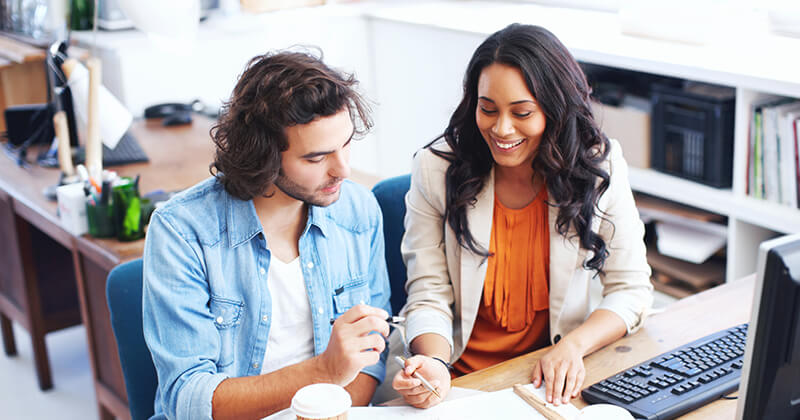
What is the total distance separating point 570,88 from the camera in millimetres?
1517

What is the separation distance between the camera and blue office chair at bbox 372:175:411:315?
183cm

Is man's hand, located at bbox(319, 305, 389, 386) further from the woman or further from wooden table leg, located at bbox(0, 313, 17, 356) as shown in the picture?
wooden table leg, located at bbox(0, 313, 17, 356)

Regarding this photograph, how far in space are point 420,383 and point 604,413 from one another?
0.28 m

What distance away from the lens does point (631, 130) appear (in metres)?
2.69

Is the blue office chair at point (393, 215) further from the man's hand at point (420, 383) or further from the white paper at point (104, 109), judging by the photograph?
the white paper at point (104, 109)

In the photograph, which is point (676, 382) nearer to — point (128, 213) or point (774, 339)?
point (774, 339)

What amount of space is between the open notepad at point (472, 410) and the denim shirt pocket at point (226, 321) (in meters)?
0.20

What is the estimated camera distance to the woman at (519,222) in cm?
150

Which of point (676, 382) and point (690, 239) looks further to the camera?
point (690, 239)

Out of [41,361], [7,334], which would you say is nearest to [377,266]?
[41,361]

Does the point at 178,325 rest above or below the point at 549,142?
below

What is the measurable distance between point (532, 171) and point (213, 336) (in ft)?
2.29

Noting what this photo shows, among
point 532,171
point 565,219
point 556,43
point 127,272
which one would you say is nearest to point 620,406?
point 565,219

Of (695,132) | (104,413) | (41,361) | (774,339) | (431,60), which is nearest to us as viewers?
(774,339)
